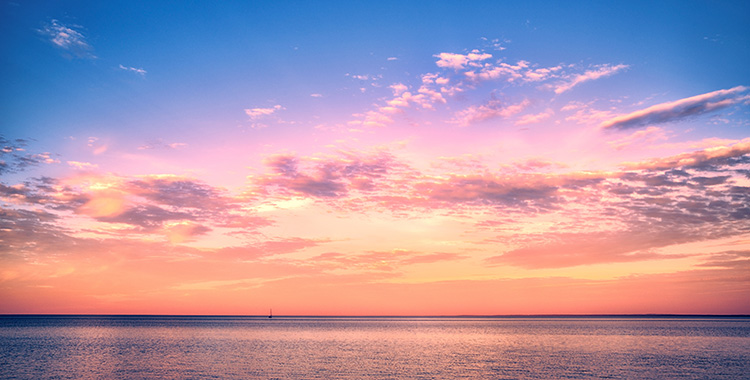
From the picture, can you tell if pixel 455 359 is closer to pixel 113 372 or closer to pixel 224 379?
pixel 224 379

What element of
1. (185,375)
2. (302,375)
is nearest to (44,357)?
(185,375)

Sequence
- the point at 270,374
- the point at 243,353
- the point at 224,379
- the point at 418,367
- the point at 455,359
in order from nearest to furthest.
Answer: the point at 224,379, the point at 270,374, the point at 418,367, the point at 455,359, the point at 243,353

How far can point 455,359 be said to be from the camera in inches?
2672

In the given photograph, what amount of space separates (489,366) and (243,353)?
38861 mm

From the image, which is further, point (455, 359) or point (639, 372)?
point (455, 359)

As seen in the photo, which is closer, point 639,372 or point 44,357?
point 639,372

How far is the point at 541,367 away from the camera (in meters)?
59.5

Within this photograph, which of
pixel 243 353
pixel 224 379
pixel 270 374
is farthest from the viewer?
pixel 243 353

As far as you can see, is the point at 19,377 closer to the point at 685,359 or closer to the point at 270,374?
the point at 270,374

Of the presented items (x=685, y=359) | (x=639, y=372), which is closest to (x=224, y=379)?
(x=639, y=372)

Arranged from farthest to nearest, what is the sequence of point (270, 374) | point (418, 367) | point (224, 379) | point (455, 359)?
point (455, 359), point (418, 367), point (270, 374), point (224, 379)

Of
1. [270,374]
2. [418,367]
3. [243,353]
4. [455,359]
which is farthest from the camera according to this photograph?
[243,353]

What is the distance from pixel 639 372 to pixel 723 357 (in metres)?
26.2

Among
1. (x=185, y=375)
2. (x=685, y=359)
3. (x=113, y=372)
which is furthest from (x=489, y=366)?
(x=113, y=372)
